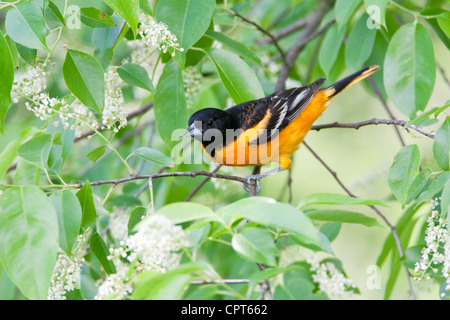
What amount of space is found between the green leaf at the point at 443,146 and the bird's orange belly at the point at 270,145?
140 cm

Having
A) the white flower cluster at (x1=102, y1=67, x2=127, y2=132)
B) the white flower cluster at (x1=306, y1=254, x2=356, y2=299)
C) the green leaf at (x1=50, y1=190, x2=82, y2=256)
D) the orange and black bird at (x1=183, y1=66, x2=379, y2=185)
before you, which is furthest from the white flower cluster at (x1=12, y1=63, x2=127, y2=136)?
the white flower cluster at (x1=306, y1=254, x2=356, y2=299)

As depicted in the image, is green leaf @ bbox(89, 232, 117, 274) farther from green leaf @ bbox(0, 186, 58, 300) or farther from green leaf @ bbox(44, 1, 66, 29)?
green leaf @ bbox(44, 1, 66, 29)

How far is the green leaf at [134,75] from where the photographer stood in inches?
100

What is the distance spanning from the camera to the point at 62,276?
1.93 meters

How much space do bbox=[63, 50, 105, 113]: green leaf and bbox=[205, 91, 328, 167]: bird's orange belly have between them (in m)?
1.26

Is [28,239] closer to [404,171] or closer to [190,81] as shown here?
[404,171]

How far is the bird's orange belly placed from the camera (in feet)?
10.9

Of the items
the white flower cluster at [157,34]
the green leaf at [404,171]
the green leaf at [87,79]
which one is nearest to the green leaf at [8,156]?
the green leaf at [87,79]

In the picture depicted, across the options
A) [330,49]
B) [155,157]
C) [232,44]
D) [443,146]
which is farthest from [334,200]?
[330,49]

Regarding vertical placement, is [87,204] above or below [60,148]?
below

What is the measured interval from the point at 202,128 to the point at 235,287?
3.25 ft

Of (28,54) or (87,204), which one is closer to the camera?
(87,204)

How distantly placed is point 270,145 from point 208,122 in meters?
0.44

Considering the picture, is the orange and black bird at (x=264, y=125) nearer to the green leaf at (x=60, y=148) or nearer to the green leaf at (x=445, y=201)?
the green leaf at (x=60, y=148)
